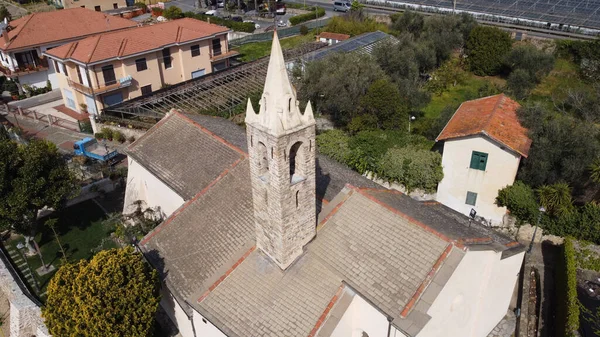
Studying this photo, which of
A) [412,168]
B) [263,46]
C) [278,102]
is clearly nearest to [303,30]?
[263,46]

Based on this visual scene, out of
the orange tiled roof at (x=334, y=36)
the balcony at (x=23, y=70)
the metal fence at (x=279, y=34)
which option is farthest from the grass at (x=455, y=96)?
the balcony at (x=23, y=70)

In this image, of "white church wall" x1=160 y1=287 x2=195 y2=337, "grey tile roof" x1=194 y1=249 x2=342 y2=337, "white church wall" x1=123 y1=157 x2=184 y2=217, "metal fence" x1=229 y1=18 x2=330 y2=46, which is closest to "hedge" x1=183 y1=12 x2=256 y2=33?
"metal fence" x1=229 y1=18 x2=330 y2=46

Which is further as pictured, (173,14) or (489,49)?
(173,14)

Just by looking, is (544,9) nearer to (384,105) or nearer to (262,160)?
(384,105)

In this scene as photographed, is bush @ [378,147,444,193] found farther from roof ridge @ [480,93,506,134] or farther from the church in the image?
the church

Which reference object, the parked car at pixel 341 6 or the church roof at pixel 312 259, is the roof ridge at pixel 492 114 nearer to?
the church roof at pixel 312 259

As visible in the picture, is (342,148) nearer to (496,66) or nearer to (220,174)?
(220,174)

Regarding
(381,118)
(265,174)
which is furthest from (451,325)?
(381,118)
